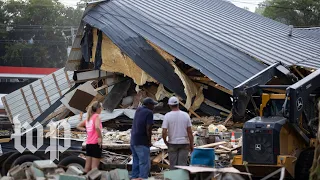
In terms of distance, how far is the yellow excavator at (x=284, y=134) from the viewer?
1355cm

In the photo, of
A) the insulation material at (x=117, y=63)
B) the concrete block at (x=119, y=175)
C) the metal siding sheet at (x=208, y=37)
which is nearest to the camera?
the concrete block at (x=119, y=175)

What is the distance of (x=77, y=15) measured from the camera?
232 feet

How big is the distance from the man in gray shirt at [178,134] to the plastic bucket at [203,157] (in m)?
0.15

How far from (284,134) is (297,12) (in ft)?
146

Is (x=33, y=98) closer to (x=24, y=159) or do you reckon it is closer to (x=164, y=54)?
(x=164, y=54)

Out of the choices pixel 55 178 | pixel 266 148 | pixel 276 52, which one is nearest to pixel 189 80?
pixel 276 52

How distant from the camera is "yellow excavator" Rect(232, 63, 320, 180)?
533 inches

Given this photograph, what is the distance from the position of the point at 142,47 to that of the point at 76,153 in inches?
302

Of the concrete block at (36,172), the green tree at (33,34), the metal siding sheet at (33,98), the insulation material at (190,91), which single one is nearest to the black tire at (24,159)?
the concrete block at (36,172)

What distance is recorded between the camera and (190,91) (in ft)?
70.6

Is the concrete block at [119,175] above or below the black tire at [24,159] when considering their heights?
above

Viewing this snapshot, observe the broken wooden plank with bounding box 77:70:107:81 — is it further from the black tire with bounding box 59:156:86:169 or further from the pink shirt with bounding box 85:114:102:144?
the pink shirt with bounding box 85:114:102:144

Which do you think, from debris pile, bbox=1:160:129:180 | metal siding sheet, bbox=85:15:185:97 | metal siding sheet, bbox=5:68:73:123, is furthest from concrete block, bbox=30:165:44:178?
metal siding sheet, bbox=5:68:73:123

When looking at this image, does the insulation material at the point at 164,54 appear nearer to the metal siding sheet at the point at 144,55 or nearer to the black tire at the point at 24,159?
the metal siding sheet at the point at 144,55
